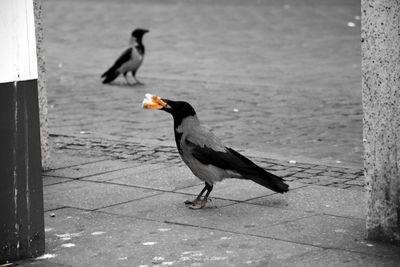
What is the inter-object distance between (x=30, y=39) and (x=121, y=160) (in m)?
3.24

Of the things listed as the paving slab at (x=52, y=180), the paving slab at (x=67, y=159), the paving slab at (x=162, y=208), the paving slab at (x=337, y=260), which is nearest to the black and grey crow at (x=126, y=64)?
the paving slab at (x=67, y=159)

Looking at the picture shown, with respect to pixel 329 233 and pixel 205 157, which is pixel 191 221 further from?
pixel 329 233

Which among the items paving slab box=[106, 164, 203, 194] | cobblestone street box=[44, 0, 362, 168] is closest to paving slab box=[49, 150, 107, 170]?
paving slab box=[106, 164, 203, 194]

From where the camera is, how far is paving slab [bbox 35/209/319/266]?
554cm

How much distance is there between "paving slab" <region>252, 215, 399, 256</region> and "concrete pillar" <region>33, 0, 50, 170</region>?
2.71 m

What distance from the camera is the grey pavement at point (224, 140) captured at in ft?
19.0

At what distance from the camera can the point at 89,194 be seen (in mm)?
7293

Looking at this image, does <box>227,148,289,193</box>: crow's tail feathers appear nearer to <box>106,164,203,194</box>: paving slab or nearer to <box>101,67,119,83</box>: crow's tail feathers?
<box>106,164,203,194</box>: paving slab

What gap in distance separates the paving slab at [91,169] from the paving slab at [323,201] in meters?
1.73

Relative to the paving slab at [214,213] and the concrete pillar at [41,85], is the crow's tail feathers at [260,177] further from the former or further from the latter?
the concrete pillar at [41,85]

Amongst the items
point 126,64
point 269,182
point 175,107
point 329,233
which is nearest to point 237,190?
point 269,182

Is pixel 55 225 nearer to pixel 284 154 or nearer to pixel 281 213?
pixel 281 213

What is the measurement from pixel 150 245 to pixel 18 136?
1101 mm

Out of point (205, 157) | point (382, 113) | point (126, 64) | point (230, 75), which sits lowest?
point (230, 75)
